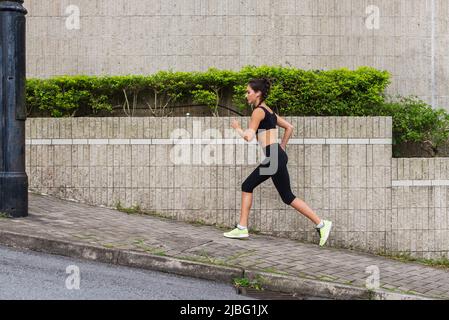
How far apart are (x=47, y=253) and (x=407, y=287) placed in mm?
4134

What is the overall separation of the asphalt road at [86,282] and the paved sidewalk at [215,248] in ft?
0.87

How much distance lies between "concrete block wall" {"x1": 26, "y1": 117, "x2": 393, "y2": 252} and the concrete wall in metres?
1.76

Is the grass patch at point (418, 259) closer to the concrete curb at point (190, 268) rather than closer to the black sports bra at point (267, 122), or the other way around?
the concrete curb at point (190, 268)

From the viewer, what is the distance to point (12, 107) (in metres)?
7.22

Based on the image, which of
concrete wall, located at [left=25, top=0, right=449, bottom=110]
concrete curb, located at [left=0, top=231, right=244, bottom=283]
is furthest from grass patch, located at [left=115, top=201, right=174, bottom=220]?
concrete wall, located at [left=25, top=0, right=449, bottom=110]

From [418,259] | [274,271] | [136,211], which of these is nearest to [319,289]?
[274,271]

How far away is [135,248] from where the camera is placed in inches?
249

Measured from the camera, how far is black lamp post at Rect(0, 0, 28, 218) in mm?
7160

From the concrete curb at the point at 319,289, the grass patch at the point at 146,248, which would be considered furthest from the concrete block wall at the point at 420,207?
the grass patch at the point at 146,248

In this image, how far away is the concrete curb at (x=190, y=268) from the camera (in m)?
5.54
